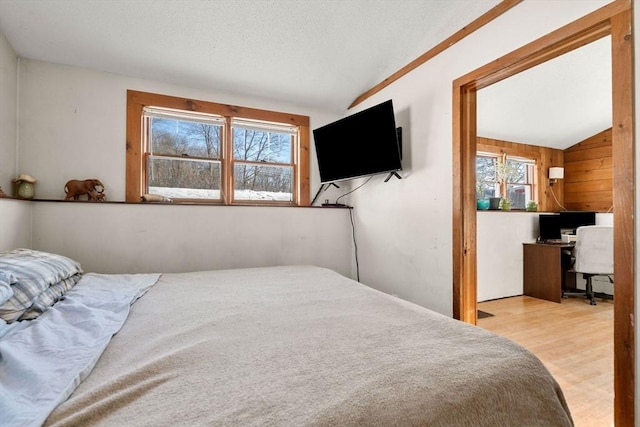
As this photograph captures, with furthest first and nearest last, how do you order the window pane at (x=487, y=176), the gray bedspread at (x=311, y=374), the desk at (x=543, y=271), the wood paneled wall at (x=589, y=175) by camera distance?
the wood paneled wall at (x=589, y=175) → the window pane at (x=487, y=176) → the desk at (x=543, y=271) → the gray bedspread at (x=311, y=374)

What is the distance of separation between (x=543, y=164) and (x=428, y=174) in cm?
402

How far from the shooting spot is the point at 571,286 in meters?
4.33

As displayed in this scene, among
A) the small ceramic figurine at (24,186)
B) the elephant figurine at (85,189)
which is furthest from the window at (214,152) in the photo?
the small ceramic figurine at (24,186)

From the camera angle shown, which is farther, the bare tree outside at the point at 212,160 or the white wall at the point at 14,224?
the bare tree outside at the point at 212,160

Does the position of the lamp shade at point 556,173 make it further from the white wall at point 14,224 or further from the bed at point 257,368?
the white wall at point 14,224

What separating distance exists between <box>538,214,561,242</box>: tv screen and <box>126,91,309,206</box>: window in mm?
3490

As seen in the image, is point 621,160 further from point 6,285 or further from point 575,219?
point 575,219

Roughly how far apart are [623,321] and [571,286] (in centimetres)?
390

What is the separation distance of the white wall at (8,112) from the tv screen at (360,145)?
2447 millimetres

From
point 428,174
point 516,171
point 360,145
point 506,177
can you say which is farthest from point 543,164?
point 360,145

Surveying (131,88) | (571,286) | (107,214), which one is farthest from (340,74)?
(571,286)

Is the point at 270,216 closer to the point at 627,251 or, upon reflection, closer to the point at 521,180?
the point at 627,251

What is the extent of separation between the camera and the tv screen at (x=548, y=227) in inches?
165

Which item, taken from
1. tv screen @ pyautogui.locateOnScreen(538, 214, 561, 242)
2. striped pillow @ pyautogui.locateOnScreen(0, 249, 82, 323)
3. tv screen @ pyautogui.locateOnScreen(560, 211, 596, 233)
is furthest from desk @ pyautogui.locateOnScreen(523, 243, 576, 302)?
striped pillow @ pyautogui.locateOnScreen(0, 249, 82, 323)
